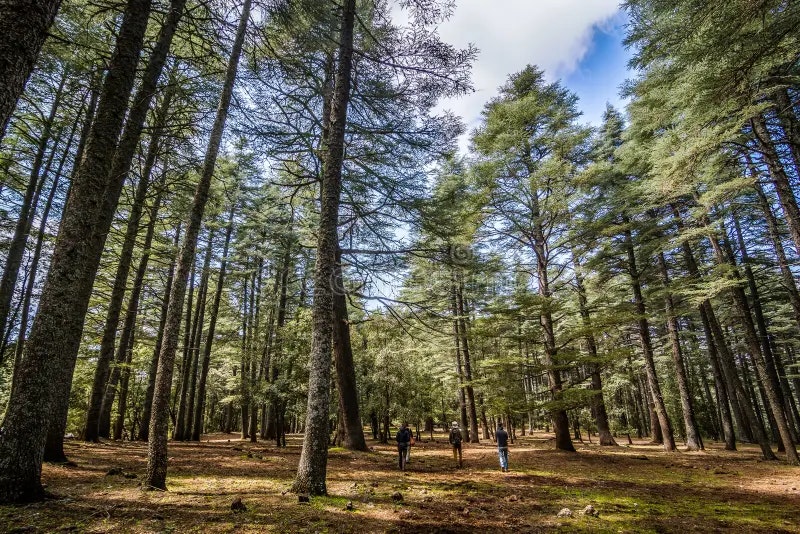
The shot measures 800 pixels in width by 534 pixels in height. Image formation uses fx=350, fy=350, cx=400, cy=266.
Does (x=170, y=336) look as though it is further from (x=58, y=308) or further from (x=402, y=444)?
(x=402, y=444)

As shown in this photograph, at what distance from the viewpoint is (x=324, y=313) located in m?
6.31

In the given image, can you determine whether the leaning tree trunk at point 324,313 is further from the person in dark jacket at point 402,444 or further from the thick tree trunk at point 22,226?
the thick tree trunk at point 22,226

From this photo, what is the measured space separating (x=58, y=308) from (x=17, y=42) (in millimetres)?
3663

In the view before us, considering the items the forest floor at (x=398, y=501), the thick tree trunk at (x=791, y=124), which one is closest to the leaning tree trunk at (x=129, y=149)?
the forest floor at (x=398, y=501)

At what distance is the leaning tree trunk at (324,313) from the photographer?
5.83 metres

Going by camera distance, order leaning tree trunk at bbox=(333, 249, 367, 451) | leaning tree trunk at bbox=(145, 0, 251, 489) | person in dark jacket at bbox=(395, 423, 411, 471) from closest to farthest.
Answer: leaning tree trunk at bbox=(145, 0, 251, 489), person in dark jacket at bbox=(395, 423, 411, 471), leaning tree trunk at bbox=(333, 249, 367, 451)

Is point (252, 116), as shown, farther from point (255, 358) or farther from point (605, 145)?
point (605, 145)

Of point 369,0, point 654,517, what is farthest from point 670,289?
point 369,0

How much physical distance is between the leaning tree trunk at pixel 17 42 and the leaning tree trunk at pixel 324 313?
14.9 feet

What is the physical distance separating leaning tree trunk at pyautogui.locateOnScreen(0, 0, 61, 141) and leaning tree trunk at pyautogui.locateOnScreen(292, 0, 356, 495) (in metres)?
4.55

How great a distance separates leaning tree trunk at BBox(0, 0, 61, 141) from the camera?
2.08 meters

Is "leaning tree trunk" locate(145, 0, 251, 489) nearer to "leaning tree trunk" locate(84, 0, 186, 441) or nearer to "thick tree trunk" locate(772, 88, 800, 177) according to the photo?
"leaning tree trunk" locate(84, 0, 186, 441)

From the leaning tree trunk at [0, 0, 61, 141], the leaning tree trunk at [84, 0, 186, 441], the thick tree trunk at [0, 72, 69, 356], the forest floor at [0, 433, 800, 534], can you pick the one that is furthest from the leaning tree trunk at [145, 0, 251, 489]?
the thick tree trunk at [0, 72, 69, 356]

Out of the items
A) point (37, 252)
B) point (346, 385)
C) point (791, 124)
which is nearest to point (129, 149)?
point (37, 252)
